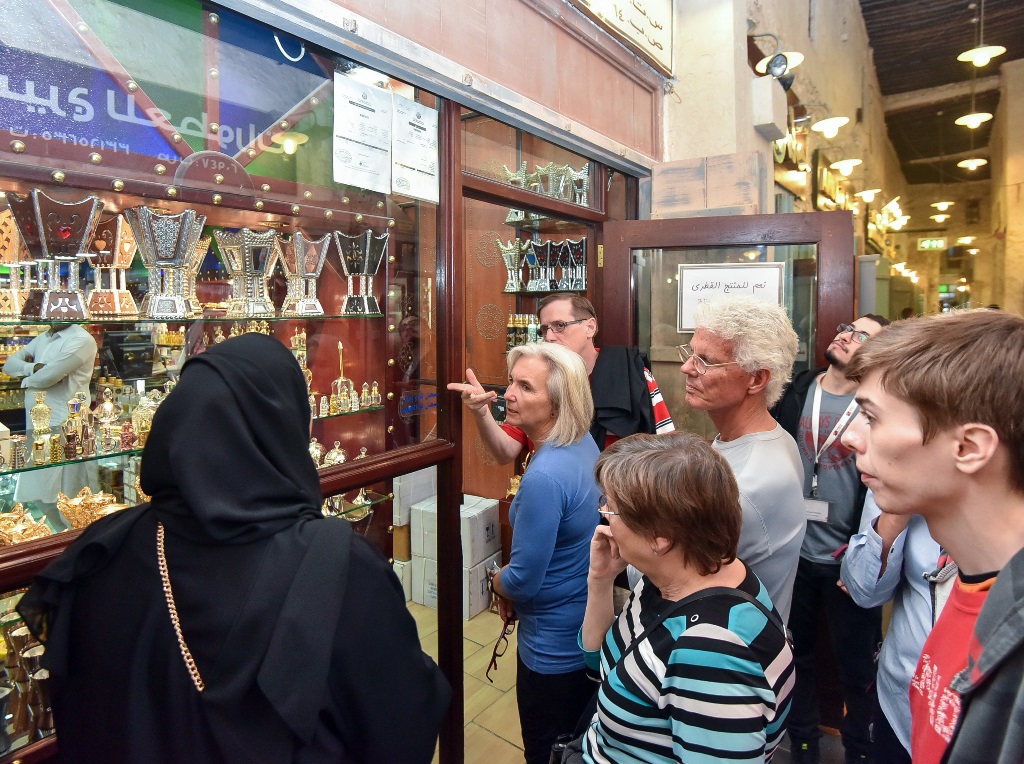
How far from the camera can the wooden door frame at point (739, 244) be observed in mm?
2898

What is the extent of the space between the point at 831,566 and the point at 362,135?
229cm

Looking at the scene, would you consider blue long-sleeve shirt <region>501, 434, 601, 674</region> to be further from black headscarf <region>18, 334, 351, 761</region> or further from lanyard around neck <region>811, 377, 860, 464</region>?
lanyard around neck <region>811, 377, 860, 464</region>

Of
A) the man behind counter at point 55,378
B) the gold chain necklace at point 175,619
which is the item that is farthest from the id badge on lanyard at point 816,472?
the man behind counter at point 55,378

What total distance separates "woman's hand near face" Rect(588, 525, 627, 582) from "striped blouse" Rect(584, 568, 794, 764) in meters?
0.16

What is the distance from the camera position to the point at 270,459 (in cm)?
101

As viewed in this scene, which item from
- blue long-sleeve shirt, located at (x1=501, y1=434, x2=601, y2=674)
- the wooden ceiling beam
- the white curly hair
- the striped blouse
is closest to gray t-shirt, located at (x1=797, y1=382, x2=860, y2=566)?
the white curly hair

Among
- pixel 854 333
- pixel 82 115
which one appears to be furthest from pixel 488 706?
pixel 82 115

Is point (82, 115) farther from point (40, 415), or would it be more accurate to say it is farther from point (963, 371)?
point (963, 371)

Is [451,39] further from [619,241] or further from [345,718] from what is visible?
[345,718]

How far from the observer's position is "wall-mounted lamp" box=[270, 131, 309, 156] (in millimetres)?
1870

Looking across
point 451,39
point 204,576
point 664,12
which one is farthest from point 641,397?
point 664,12

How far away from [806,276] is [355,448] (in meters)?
2.34

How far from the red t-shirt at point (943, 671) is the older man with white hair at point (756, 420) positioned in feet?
1.86

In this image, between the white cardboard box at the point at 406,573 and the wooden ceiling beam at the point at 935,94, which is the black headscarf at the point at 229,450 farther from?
the wooden ceiling beam at the point at 935,94
